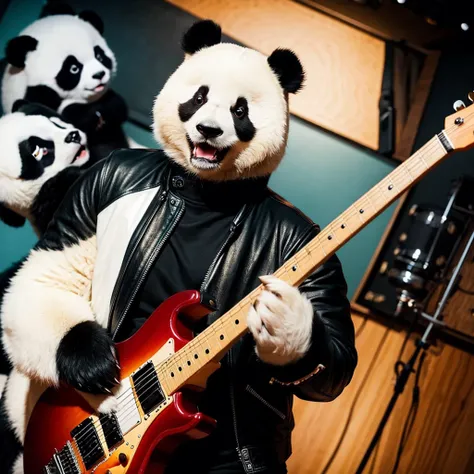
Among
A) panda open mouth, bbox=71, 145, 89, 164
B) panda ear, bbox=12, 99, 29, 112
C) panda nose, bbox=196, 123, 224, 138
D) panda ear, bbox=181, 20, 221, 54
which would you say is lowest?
panda open mouth, bbox=71, 145, 89, 164

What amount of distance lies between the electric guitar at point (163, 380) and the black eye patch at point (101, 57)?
4.08 feet

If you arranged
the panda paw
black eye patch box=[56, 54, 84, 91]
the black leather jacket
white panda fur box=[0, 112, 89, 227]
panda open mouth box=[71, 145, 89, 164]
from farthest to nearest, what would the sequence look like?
1. black eye patch box=[56, 54, 84, 91]
2. panda open mouth box=[71, 145, 89, 164]
3. white panda fur box=[0, 112, 89, 227]
4. the black leather jacket
5. the panda paw

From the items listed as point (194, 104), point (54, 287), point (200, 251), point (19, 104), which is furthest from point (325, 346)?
point (19, 104)

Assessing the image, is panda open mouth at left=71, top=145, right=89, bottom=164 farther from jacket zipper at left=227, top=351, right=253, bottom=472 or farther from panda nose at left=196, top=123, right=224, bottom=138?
jacket zipper at left=227, top=351, right=253, bottom=472

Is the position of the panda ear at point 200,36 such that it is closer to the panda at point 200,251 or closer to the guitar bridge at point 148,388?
the panda at point 200,251

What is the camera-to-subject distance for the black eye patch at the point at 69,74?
7.02 feet

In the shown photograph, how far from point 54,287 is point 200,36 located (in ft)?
2.52

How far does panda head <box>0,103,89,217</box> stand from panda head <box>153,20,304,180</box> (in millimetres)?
649

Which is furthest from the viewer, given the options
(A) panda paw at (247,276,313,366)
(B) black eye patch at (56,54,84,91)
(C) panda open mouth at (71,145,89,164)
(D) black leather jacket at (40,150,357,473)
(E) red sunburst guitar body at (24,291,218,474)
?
(B) black eye patch at (56,54,84,91)

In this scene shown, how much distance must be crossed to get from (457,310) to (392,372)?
34 centimetres

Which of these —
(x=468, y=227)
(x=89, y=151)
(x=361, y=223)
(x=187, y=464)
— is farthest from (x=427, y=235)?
(x=89, y=151)

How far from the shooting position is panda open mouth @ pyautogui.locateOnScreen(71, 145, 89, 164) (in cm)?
204

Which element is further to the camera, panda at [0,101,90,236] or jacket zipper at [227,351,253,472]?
panda at [0,101,90,236]

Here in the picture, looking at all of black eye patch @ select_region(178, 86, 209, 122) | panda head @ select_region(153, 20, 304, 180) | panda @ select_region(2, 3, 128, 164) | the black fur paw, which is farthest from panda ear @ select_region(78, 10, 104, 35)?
the black fur paw
